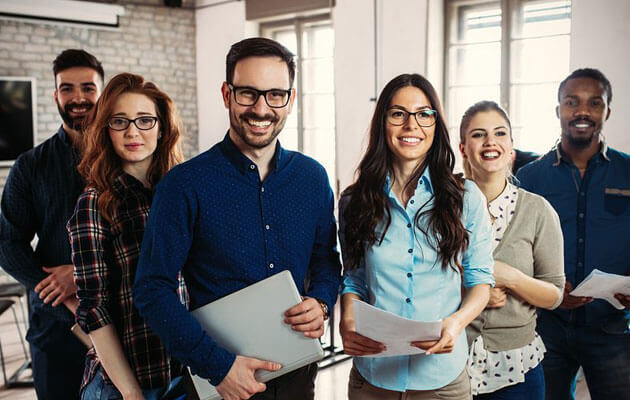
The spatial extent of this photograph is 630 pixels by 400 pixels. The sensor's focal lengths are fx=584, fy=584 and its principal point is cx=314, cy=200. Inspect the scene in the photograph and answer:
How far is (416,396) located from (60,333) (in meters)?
1.32

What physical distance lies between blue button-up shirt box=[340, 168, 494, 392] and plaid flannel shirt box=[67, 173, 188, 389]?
571 mm

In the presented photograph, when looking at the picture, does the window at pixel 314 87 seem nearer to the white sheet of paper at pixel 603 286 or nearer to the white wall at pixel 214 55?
the white wall at pixel 214 55

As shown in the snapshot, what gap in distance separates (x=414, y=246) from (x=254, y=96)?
23.9 inches

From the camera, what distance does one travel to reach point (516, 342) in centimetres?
184

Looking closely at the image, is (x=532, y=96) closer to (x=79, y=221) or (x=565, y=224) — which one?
(x=565, y=224)

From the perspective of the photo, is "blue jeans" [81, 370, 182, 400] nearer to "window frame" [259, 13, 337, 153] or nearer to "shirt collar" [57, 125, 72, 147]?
"shirt collar" [57, 125, 72, 147]

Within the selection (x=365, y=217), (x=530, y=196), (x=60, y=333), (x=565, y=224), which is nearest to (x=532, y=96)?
(x=565, y=224)

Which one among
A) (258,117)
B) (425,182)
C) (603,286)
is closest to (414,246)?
(425,182)

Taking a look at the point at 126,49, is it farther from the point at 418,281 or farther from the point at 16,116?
the point at 418,281

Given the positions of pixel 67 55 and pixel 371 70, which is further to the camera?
pixel 371 70

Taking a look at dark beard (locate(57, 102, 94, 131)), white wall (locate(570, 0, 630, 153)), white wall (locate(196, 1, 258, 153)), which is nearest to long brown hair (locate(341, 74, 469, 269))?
dark beard (locate(57, 102, 94, 131))

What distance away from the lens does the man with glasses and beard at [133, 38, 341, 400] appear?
1435 mm

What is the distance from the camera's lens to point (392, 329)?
1446 mm

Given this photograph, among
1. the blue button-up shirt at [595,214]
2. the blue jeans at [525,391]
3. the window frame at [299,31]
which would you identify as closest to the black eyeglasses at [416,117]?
the blue jeans at [525,391]
